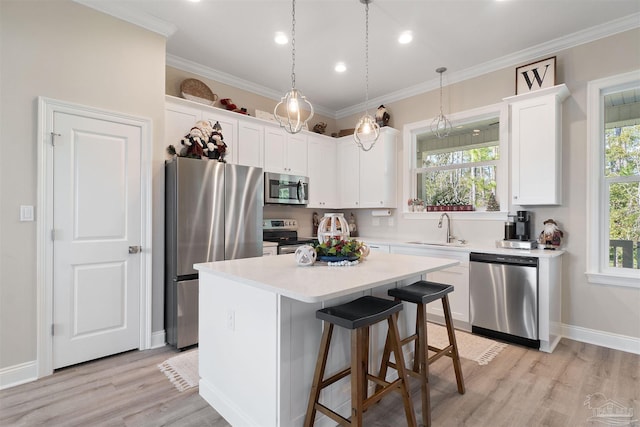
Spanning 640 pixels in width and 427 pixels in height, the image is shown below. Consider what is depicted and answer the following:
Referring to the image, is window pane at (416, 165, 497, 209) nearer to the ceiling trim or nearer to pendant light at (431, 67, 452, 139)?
pendant light at (431, 67, 452, 139)

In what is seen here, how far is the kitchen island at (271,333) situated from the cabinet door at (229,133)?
6.44 feet

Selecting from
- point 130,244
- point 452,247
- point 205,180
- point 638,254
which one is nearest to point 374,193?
point 452,247

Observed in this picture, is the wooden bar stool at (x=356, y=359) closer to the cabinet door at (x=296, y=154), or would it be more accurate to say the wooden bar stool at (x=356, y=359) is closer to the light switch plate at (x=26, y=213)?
the light switch plate at (x=26, y=213)

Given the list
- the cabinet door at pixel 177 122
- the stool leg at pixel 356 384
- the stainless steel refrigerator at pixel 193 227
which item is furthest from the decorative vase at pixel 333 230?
the cabinet door at pixel 177 122

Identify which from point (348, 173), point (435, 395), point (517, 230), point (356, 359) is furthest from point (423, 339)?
point (348, 173)

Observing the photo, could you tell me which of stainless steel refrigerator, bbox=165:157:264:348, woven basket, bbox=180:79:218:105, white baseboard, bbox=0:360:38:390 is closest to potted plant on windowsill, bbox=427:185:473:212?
stainless steel refrigerator, bbox=165:157:264:348

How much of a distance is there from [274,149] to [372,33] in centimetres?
184

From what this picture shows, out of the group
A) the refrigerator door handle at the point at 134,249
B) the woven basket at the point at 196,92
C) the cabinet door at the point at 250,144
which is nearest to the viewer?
the refrigerator door handle at the point at 134,249

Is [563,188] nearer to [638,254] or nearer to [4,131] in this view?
[638,254]

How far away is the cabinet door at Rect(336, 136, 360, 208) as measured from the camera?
15.8 ft

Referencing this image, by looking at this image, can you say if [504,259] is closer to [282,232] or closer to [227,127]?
[282,232]

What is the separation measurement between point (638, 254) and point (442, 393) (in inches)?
95.7

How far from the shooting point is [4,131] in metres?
2.26

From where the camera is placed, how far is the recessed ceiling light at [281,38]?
3.12 meters
